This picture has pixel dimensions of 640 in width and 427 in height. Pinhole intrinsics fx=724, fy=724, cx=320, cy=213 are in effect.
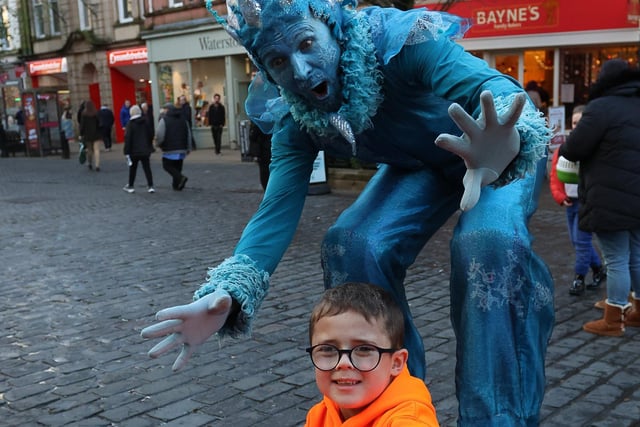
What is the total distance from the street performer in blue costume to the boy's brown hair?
255 mm

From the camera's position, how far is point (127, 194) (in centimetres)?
1338

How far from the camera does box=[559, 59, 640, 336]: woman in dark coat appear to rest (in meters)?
4.88

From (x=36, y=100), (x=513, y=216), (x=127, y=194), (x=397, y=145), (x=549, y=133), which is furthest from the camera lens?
(x=36, y=100)

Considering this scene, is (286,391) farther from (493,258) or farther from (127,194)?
(127,194)

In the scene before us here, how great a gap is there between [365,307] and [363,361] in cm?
14

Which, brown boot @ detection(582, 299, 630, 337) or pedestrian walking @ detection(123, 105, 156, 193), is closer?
brown boot @ detection(582, 299, 630, 337)

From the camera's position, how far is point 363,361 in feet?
5.99

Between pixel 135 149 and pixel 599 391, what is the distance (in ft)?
36.4

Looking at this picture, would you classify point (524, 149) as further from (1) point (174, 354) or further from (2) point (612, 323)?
(2) point (612, 323)

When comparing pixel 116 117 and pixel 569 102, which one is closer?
pixel 569 102

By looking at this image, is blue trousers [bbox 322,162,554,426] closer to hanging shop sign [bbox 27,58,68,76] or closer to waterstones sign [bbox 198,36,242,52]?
waterstones sign [bbox 198,36,242,52]

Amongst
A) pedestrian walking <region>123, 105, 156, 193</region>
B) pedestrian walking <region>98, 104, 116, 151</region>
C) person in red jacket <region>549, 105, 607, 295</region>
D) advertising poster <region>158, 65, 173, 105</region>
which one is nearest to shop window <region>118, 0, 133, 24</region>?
advertising poster <region>158, 65, 173, 105</region>

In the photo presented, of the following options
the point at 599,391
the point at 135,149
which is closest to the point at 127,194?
the point at 135,149

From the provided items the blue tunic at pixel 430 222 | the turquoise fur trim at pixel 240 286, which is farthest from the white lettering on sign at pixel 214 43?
the turquoise fur trim at pixel 240 286
